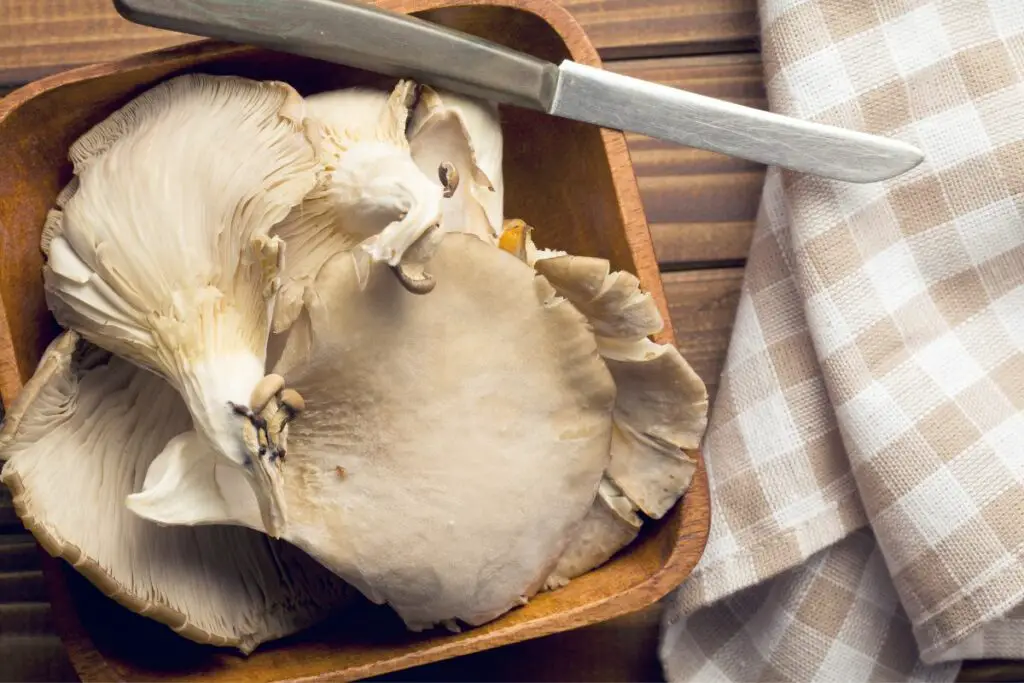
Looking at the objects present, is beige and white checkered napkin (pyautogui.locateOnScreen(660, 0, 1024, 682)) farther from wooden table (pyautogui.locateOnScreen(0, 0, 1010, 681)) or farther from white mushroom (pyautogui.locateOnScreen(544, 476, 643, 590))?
white mushroom (pyautogui.locateOnScreen(544, 476, 643, 590))

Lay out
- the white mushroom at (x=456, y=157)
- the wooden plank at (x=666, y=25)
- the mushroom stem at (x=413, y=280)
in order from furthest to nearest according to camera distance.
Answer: the wooden plank at (x=666, y=25) < the white mushroom at (x=456, y=157) < the mushroom stem at (x=413, y=280)

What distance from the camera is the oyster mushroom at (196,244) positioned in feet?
2.13

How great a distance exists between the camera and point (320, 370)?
2.22 ft

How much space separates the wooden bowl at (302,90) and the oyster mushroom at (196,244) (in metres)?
0.04

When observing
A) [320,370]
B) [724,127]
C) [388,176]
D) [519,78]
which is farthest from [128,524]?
[724,127]

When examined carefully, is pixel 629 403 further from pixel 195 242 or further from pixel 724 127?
pixel 195 242

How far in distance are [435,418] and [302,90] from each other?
1.03 feet

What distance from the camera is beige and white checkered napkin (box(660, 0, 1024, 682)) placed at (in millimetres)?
921

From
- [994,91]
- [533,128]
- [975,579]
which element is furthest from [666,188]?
[975,579]

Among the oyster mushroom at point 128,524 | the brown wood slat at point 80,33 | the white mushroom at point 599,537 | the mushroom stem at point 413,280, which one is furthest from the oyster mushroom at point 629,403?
the brown wood slat at point 80,33

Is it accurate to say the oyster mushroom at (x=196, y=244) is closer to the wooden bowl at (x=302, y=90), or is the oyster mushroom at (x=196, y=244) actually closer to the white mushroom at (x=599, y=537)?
the wooden bowl at (x=302, y=90)

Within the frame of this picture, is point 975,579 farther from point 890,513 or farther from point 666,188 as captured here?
point 666,188

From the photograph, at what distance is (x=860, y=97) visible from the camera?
36.2 inches

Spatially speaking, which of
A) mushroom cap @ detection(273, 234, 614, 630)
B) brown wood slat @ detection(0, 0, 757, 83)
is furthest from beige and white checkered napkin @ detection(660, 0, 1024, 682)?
mushroom cap @ detection(273, 234, 614, 630)
